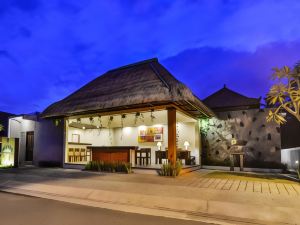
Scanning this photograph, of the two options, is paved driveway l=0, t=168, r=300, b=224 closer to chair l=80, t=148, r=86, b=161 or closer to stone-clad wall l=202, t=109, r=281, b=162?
stone-clad wall l=202, t=109, r=281, b=162

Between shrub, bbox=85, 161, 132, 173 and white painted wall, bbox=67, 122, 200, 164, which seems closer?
shrub, bbox=85, 161, 132, 173

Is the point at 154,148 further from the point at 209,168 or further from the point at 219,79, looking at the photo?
the point at 219,79

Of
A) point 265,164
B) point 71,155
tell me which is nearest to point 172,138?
point 265,164

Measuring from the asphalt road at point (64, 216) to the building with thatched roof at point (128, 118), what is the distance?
4.27m

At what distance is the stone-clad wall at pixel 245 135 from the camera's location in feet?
34.3

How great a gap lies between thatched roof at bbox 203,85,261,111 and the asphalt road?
28.0ft

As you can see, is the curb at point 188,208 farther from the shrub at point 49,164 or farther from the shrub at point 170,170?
the shrub at point 49,164

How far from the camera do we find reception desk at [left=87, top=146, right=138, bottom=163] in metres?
10.2

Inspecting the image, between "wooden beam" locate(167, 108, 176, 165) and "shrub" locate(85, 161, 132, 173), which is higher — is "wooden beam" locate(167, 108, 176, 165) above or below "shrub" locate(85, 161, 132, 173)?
above

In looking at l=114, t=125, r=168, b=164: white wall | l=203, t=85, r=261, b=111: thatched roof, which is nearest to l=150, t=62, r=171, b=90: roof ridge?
l=203, t=85, r=261, b=111: thatched roof

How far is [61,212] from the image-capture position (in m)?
4.68

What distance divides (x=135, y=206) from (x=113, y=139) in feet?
38.8

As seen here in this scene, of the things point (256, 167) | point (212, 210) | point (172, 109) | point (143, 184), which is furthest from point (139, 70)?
point (212, 210)

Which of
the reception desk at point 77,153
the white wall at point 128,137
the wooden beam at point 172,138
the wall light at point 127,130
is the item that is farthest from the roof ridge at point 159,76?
the wall light at point 127,130
